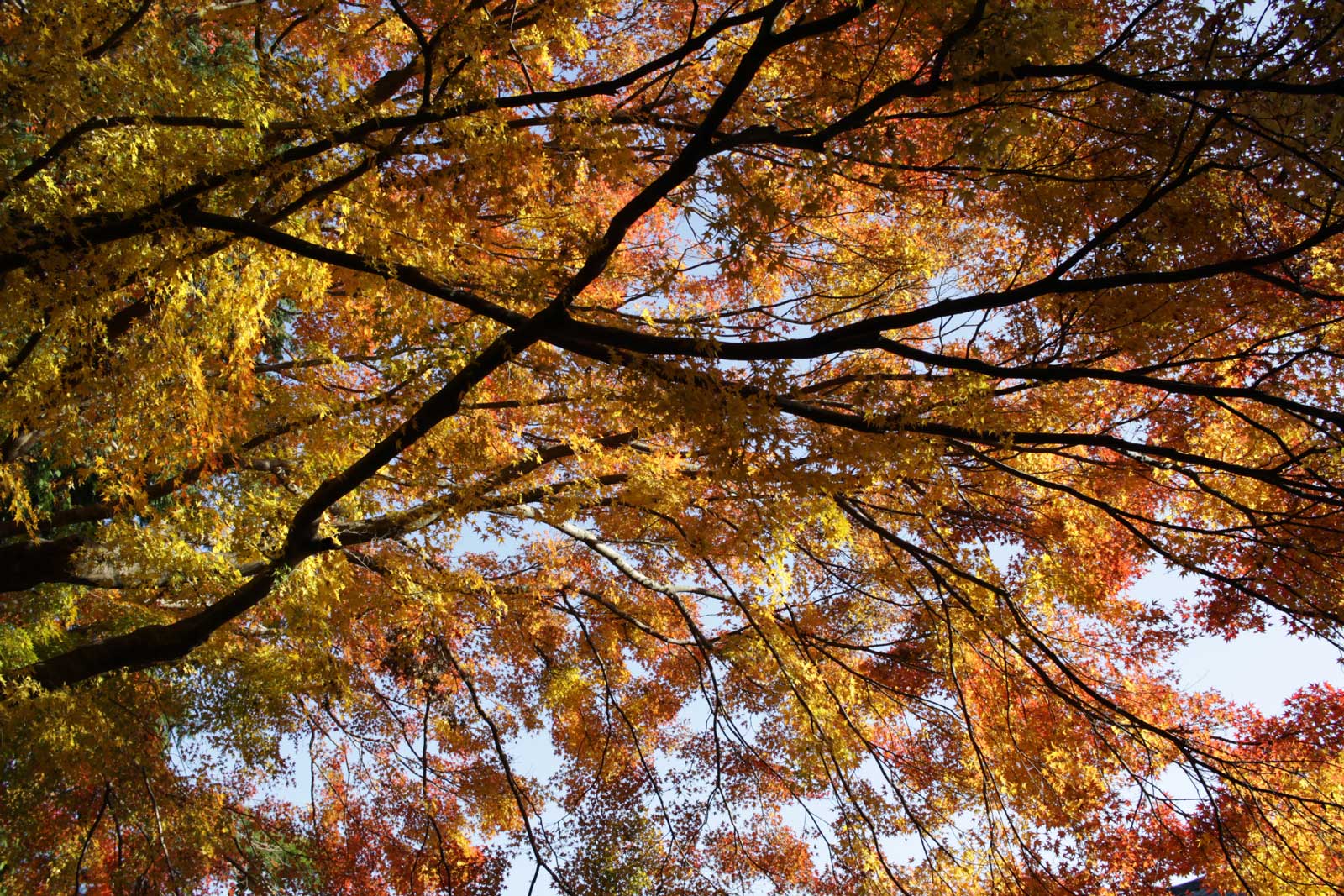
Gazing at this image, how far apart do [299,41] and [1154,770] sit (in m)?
8.54

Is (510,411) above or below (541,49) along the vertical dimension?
below


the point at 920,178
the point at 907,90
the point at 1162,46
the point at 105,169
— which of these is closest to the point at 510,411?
the point at 105,169

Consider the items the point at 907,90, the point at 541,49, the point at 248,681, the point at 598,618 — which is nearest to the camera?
the point at 907,90

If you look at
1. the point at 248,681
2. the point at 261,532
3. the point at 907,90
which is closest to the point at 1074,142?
the point at 907,90

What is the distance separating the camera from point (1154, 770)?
476 centimetres

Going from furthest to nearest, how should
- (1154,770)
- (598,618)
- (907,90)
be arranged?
(598,618) → (1154,770) → (907,90)

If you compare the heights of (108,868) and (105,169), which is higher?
(105,169)

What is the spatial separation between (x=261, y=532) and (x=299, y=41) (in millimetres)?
4412

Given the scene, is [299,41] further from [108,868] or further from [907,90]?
[108,868]

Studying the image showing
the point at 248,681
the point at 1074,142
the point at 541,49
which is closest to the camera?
the point at 1074,142

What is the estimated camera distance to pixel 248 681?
677cm

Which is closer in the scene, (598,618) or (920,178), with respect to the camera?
(920,178)

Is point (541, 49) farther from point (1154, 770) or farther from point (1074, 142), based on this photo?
point (1154, 770)

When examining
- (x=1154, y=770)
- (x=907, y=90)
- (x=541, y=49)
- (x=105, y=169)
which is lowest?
(x=1154, y=770)
